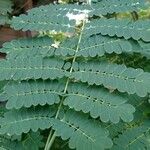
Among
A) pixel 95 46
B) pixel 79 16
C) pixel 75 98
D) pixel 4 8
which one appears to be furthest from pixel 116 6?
pixel 4 8

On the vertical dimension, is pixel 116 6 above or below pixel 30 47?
above

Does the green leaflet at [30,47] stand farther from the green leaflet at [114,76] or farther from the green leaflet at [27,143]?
the green leaflet at [27,143]

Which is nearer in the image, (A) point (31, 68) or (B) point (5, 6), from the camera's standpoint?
(A) point (31, 68)

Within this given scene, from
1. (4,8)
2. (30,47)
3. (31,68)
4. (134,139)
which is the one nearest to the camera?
(134,139)

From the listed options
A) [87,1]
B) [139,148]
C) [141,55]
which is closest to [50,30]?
[87,1]

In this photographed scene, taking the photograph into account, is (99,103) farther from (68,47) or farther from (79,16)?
(79,16)

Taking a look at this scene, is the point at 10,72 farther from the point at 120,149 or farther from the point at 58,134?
the point at 120,149

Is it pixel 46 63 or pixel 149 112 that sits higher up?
pixel 46 63

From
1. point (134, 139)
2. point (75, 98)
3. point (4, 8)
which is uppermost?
point (75, 98)
